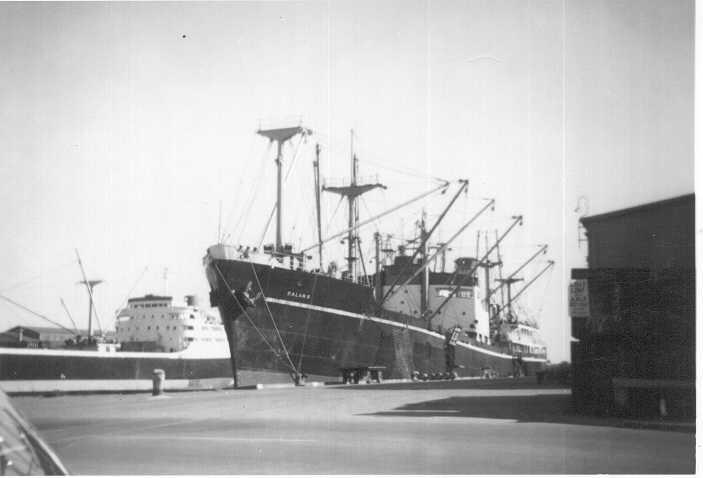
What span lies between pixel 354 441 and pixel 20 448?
650 centimetres

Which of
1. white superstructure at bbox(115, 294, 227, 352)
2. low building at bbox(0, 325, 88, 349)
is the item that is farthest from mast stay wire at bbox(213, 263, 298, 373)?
white superstructure at bbox(115, 294, 227, 352)

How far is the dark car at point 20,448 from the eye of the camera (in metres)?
2.74

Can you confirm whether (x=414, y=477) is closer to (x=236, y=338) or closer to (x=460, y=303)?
(x=236, y=338)

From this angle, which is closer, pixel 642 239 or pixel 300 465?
pixel 300 465

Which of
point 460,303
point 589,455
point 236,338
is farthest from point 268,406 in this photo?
point 460,303

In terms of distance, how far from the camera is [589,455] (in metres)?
8.06

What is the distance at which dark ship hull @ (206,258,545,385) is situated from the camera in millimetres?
27750

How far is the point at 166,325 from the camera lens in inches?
1671

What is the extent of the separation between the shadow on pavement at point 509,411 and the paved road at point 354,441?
0.12 ft

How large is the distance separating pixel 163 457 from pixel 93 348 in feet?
97.0

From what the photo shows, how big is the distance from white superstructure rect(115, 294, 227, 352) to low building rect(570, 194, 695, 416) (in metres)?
30.5

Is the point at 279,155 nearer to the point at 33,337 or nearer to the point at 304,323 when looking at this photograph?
the point at 304,323

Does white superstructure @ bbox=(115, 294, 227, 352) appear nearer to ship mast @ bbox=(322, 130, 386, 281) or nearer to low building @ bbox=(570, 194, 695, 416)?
ship mast @ bbox=(322, 130, 386, 281)

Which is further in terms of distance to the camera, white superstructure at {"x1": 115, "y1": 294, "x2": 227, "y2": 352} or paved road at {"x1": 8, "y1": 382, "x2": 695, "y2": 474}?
white superstructure at {"x1": 115, "y1": 294, "x2": 227, "y2": 352}
